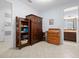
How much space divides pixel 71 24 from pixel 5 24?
566 centimetres

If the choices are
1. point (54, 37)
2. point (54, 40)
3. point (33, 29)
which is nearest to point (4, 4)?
point (33, 29)

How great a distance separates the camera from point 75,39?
6.85 meters

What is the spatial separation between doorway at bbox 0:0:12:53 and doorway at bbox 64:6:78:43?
4.70 m

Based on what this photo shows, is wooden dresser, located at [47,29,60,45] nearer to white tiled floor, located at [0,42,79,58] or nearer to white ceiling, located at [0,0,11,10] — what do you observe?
white tiled floor, located at [0,42,79,58]

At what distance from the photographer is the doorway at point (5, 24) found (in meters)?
4.08

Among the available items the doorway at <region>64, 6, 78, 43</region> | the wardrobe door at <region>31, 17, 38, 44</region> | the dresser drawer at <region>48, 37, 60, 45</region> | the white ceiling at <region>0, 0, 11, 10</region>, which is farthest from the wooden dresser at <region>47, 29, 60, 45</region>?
the white ceiling at <region>0, 0, 11, 10</region>

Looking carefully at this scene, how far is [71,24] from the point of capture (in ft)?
25.3

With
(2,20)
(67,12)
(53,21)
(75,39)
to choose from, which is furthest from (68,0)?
(2,20)

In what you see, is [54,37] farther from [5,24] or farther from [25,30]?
[5,24]

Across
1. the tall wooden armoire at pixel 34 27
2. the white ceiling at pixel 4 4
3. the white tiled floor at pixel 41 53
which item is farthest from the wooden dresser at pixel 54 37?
the white ceiling at pixel 4 4

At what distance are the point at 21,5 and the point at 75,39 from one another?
15.7ft

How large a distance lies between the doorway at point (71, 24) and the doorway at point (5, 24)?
470cm

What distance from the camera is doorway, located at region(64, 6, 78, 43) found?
698cm

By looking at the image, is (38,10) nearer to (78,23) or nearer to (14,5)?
(14,5)
